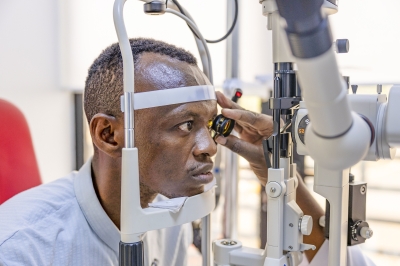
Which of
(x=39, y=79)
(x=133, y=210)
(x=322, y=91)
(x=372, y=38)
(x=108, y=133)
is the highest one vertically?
(x=372, y=38)

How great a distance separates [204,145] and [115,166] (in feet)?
0.88

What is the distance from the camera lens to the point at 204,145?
3.47 feet

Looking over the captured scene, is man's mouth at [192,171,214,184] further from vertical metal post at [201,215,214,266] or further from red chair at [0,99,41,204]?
red chair at [0,99,41,204]

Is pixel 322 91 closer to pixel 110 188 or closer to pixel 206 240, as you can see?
pixel 206 240

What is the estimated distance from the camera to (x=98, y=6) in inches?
118

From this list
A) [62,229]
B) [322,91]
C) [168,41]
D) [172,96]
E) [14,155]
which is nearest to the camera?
[322,91]

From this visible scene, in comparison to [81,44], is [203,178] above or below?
below

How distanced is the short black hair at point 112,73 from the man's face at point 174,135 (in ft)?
0.12

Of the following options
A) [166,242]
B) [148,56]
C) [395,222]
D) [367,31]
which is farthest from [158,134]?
[395,222]

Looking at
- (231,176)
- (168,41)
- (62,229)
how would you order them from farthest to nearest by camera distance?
1. (231,176)
2. (168,41)
3. (62,229)

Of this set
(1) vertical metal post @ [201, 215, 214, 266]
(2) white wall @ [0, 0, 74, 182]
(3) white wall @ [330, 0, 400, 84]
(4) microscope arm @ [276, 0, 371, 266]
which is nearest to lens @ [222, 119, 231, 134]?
(1) vertical metal post @ [201, 215, 214, 266]

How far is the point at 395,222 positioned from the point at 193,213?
2.05 metres

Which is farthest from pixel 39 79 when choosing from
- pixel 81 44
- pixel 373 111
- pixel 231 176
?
pixel 373 111

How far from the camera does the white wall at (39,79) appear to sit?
2.72 metres
